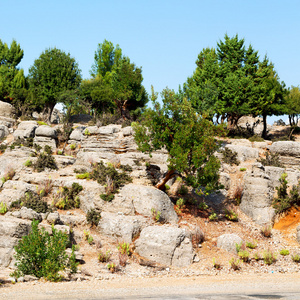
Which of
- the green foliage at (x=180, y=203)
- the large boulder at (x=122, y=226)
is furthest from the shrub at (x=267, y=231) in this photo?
the large boulder at (x=122, y=226)

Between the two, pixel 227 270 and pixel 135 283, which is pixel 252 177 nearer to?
pixel 227 270

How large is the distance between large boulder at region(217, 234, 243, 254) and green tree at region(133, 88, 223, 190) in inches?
137

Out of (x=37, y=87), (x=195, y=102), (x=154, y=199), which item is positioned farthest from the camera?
(x=37, y=87)

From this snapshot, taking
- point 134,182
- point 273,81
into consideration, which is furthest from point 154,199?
point 273,81

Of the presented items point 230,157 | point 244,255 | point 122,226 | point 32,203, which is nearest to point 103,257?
point 122,226

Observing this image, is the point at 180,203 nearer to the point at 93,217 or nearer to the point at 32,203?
the point at 93,217

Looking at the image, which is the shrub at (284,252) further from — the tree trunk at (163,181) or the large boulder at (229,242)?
the tree trunk at (163,181)

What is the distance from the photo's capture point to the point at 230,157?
32562 millimetres

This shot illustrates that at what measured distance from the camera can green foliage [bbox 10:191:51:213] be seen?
70.0ft

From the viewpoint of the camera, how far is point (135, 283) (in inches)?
605

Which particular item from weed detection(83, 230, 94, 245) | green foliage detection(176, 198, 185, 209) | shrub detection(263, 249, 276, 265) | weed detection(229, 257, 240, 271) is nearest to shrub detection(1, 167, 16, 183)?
weed detection(83, 230, 94, 245)

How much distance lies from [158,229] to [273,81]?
3540 centimetres

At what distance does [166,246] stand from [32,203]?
8.63m

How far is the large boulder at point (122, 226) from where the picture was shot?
2121 centimetres
